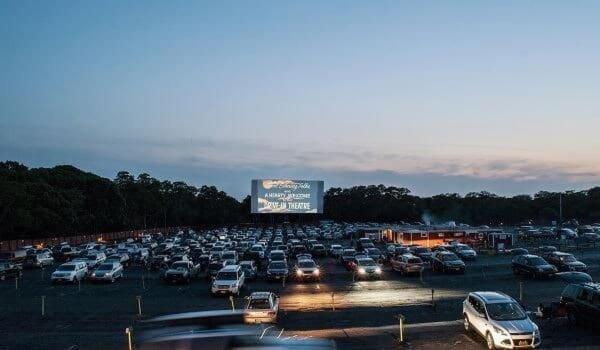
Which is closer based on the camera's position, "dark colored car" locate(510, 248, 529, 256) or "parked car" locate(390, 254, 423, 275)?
"parked car" locate(390, 254, 423, 275)

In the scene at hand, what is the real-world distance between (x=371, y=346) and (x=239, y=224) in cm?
15056

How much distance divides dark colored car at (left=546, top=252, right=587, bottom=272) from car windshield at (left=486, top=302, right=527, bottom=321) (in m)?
27.0

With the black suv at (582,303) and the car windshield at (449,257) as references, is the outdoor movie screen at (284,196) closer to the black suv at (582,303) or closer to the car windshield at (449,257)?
the car windshield at (449,257)

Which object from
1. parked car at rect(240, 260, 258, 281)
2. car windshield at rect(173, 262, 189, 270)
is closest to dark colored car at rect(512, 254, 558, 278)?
parked car at rect(240, 260, 258, 281)

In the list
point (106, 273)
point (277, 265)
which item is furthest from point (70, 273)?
point (277, 265)

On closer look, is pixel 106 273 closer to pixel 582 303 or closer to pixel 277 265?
pixel 277 265

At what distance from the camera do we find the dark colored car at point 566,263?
43281 millimetres

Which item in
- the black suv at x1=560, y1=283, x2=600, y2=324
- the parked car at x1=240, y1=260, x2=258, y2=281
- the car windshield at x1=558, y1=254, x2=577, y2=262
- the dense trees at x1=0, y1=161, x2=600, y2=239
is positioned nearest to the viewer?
the black suv at x1=560, y1=283, x2=600, y2=324

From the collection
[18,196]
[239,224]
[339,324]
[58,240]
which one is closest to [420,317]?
[339,324]

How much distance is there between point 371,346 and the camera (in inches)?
770

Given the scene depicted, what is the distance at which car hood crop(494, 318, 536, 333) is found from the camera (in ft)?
58.5

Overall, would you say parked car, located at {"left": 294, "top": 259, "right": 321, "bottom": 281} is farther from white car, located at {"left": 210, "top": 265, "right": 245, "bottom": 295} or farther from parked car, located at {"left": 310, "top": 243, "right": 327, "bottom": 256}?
parked car, located at {"left": 310, "top": 243, "right": 327, "bottom": 256}

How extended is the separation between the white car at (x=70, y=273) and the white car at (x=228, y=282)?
1317 centimetres

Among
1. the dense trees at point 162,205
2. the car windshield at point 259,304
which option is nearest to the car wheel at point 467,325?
the car windshield at point 259,304
